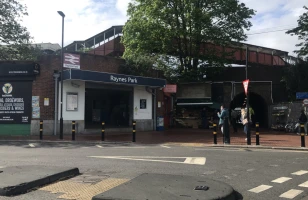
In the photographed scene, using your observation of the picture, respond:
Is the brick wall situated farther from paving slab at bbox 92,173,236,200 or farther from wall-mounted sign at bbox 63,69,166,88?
paving slab at bbox 92,173,236,200

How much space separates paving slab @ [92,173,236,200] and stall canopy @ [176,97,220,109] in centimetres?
2256

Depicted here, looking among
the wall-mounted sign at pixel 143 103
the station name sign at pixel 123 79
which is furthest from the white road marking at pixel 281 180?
the wall-mounted sign at pixel 143 103

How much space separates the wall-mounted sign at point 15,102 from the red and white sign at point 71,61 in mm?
2667

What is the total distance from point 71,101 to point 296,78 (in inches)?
818

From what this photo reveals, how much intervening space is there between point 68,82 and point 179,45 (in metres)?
12.3

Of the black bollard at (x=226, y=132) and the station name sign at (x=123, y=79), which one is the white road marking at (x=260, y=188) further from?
the station name sign at (x=123, y=79)

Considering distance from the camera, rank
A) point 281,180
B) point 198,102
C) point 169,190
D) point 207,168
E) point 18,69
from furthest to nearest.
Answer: point 198,102 → point 18,69 → point 207,168 → point 281,180 → point 169,190

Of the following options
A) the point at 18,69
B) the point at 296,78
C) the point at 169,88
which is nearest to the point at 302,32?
the point at 296,78

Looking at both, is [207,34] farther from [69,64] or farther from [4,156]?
[4,156]

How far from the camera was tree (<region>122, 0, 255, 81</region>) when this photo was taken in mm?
28312

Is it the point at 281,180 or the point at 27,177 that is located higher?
the point at 27,177

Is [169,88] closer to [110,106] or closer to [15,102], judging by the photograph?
[110,106]

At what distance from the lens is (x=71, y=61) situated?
835 inches

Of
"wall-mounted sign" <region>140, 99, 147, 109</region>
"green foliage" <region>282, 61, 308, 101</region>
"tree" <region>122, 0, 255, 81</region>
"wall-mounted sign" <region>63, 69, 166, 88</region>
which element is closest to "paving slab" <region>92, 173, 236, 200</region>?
"wall-mounted sign" <region>63, 69, 166, 88</region>
